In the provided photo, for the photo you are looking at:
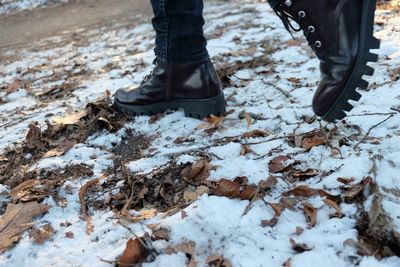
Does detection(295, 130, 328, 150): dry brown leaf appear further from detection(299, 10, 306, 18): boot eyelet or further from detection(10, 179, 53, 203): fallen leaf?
detection(10, 179, 53, 203): fallen leaf

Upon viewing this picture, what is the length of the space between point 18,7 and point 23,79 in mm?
3697

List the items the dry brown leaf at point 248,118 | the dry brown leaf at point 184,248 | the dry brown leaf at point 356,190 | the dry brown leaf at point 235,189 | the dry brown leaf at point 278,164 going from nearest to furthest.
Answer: the dry brown leaf at point 184,248, the dry brown leaf at point 356,190, the dry brown leaf at point 235,189, the dry brown leaf at point 278,164, the dry brown leaf at point 248,118

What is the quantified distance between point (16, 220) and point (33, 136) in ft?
2.44

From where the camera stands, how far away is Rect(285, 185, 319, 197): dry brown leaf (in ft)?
5.16

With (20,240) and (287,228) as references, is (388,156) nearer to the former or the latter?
(287,228)

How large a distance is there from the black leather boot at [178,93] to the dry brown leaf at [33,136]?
16.7 inches

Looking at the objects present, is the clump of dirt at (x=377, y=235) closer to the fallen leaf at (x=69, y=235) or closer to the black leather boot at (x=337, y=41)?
the black leather boot at (x=337, y=41)

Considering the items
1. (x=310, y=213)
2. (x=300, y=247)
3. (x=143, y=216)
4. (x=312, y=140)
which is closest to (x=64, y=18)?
(x=312, y=140)

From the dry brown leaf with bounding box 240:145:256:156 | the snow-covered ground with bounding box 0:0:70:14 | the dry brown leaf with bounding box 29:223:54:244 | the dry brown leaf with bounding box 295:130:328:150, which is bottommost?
→ the dry brown leaf with bounding box 295:130:328:150

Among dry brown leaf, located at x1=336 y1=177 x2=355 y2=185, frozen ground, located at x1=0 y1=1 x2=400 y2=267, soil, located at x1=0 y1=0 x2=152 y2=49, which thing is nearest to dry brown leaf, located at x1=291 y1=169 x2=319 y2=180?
frozen ground, located at x1=0 y1=1 x2=400 y2=267

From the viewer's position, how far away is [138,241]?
1.40m

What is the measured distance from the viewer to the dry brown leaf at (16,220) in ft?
5.06

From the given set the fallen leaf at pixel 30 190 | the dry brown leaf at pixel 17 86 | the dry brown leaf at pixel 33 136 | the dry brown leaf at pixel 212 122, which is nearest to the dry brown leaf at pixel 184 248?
the fallen leaf at pixel 30 190

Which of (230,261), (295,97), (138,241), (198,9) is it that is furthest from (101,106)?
(230,261)
